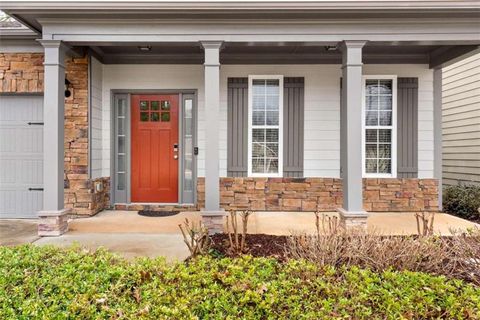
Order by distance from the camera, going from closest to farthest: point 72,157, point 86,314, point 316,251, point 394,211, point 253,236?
point 86,314
point 316,251
point 253,236
point 72,157
point 394,211

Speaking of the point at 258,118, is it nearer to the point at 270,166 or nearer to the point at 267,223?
the point at 270,166

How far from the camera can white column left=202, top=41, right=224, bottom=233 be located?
14.7ft

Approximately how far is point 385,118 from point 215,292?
5.01 meters

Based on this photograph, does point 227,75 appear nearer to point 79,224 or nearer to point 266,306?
point 79,224

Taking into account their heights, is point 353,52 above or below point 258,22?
below

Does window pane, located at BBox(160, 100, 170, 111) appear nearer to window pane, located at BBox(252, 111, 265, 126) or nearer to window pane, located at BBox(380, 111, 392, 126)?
window pane, located at BBox(252, 111, 265, 126)

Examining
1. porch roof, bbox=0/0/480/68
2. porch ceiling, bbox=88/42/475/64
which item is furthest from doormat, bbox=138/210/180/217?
porch roof, bbox=0/0/480/68

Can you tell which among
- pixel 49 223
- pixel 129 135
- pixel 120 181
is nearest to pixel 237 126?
pixel 129 135

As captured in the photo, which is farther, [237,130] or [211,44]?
[237,130]

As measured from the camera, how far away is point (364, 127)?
6.05 m

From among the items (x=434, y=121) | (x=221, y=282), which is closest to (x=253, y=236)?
(x=221, y=282)

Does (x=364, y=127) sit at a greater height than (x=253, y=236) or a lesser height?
greater

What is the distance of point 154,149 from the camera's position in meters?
6.20

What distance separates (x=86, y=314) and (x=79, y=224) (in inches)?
133
